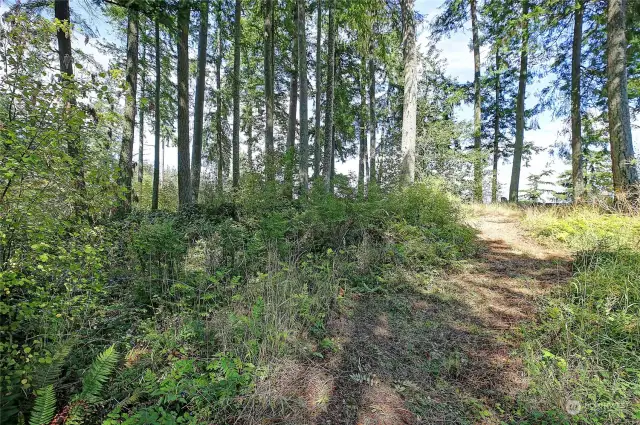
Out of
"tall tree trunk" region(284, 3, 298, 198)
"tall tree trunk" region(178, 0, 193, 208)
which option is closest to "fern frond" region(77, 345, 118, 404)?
"tall tree trunk" region(284, 3, 298, 198)

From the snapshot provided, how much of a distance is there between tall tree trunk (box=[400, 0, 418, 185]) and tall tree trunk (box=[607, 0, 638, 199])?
373cm

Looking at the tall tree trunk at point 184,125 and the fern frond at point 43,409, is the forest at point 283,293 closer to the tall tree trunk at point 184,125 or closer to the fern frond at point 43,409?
the fern frond at point 43,409

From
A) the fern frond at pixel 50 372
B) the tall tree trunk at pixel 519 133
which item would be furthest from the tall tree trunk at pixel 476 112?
the fern frond at pixel 50 372

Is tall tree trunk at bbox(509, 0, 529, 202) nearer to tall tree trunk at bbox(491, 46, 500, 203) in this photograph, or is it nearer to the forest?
tall tree trunk at bbox(491, 46, 500, 203)

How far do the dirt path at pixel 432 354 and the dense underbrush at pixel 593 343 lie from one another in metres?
0.21

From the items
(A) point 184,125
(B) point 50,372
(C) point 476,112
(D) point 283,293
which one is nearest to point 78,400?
(B) point 50,372

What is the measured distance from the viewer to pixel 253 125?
20547 mm

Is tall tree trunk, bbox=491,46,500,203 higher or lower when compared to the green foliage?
higher

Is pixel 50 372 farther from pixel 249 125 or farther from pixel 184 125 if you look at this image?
pixel 249 125

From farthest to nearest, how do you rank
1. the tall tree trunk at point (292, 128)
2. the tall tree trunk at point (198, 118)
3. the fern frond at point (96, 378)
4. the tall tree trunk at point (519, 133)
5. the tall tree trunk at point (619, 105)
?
the tall tree trunk at point (519, 133) → the tall tree trunk at point (198, 118) → the tall tree trunk at point (292, 128) → the tall tree trunk at point (619, 105) → the fern frond at point (96, 378)

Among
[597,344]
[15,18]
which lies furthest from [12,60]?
[597,344]

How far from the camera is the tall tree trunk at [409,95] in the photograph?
293 inches

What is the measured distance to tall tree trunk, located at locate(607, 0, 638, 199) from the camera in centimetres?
546

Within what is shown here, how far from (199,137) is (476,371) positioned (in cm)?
890
